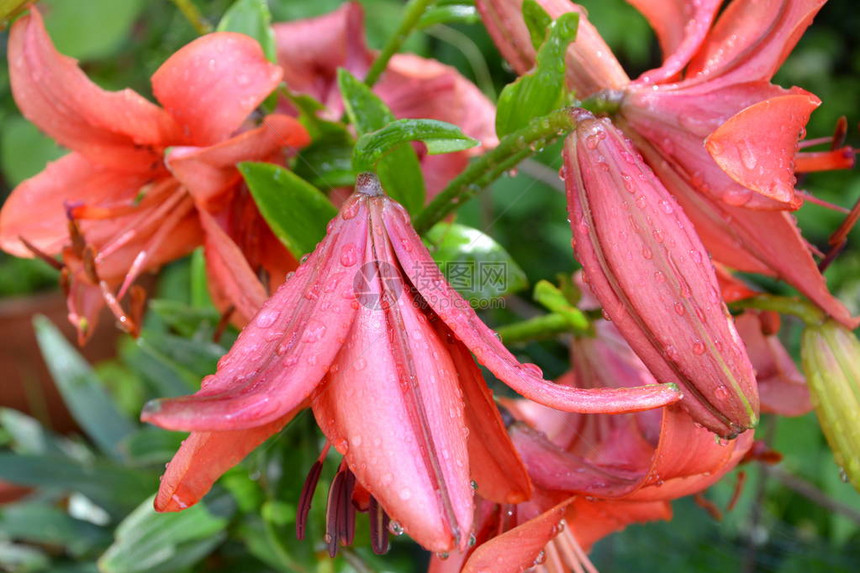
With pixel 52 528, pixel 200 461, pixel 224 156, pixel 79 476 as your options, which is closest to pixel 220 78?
pixel 224 156

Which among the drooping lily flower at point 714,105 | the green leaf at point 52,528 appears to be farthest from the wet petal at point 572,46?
the green leaf at point 52,528

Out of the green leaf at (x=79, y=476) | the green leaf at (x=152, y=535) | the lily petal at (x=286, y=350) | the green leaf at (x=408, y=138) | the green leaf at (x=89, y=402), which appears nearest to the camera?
the lily petal at (x=286, y=350)

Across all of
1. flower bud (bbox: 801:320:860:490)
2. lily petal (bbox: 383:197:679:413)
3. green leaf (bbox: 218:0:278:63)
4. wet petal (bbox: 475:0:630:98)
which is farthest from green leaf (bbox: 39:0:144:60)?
flower bud (bbox: 801:320:860:490)

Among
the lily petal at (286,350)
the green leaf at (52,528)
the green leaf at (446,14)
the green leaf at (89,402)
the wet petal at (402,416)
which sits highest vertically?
the green leaf at (446,14)

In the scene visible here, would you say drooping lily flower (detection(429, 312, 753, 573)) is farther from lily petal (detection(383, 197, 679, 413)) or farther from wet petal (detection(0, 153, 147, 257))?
wet petal (detection(0, 153, 147, 257))

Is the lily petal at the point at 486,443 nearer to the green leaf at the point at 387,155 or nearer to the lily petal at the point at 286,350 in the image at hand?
the lily petal at the point at 286,350

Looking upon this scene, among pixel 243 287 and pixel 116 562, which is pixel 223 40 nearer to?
pixel 243 287
